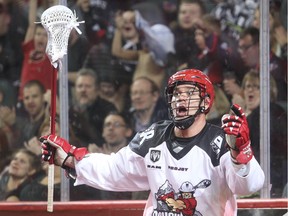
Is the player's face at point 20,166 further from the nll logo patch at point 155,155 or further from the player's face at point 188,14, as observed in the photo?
the nll logo patch at point 155,155

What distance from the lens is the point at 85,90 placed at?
593cm

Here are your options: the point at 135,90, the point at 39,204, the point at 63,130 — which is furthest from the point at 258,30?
the point at 39,204

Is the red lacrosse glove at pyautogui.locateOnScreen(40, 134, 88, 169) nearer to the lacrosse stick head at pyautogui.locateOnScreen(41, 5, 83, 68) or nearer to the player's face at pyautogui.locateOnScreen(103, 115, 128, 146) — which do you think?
the lacrosse stick head at pyautogui.locateOnScreen(41, 5, 83, 68)

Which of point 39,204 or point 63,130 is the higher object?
point 63,130

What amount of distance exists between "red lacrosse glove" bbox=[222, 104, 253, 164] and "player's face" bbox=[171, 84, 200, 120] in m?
0.35

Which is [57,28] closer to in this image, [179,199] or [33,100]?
[179,199]

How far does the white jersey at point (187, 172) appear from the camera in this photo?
3.99 meters

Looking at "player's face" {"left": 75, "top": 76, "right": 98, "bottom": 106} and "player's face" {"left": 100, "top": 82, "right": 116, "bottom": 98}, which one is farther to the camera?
"player's face" {"left": 100, "top": 82, "right": 116, "bottom": 98}

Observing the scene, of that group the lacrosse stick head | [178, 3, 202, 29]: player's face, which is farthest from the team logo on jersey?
[178, 3, 202, 29]: player's face

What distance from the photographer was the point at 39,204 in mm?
5449

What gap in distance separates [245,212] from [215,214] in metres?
1.37

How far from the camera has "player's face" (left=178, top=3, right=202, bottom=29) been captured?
5.98 m

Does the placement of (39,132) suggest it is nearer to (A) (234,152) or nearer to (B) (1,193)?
(B) (1,193)

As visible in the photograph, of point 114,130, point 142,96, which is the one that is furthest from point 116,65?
point 114,130
